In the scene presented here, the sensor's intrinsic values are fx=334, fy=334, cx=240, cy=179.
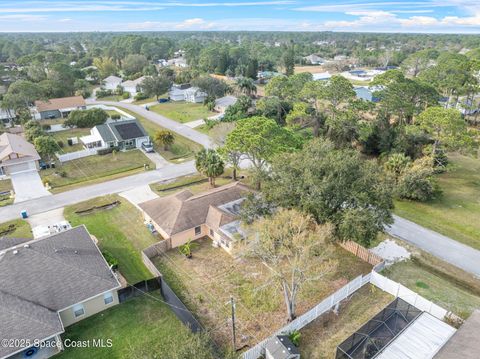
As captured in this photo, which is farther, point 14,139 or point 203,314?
point 14,139

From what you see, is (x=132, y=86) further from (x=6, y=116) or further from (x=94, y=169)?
(x=94, y=169)

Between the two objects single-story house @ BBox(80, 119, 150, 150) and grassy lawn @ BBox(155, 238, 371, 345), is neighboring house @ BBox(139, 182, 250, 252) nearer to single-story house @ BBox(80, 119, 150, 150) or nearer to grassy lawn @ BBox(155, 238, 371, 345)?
grassy lawn @ BBox(155, 238, 371, 345)

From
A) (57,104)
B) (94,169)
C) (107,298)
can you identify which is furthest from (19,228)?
(57,104)

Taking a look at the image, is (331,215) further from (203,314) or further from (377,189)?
(203,314)

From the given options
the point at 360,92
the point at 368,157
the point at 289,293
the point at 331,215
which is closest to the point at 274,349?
the point at 289,293

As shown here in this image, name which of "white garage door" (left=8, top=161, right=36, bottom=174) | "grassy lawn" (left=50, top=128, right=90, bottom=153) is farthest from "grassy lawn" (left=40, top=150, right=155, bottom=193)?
"grassy lawn" (left=50, top=128, right=90, bottom=153)

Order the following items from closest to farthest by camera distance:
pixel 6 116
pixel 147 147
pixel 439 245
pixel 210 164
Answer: pixel 439 245, pixel 210 164, pixel 147 147, pixel 6 116
